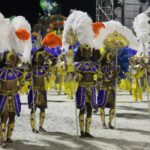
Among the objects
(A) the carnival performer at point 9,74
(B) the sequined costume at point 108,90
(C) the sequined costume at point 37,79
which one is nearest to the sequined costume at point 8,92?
(A) the carnival performer at point 9,74

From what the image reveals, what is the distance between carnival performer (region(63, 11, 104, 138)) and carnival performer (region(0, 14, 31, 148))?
863 mm

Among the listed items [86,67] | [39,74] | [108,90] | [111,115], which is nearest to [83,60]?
[86,67]

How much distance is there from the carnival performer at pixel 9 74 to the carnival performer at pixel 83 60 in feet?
2.83

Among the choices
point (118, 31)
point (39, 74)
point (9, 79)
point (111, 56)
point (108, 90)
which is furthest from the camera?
point (108, 90)

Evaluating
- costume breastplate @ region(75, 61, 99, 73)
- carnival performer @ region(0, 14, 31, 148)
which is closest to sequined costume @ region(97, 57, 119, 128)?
costume breastplate @ region(75, 61, 99, 73)

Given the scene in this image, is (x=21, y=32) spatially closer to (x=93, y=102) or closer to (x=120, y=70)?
(x=93, y=102)

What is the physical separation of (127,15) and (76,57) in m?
22.4

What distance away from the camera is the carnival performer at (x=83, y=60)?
8.30 meters

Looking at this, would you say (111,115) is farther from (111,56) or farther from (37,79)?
(37,79)

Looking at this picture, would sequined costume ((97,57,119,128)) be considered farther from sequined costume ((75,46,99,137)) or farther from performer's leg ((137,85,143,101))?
performer's leg ((137,85,143,101))

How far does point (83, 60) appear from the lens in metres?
8.52

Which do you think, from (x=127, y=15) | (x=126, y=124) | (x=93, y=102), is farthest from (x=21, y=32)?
(x=127, y=15)

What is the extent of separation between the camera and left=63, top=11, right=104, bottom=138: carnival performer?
8305 mm

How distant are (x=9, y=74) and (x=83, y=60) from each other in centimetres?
147
